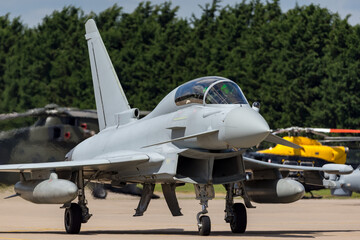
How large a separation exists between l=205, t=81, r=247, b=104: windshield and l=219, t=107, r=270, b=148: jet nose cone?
1.86 ft

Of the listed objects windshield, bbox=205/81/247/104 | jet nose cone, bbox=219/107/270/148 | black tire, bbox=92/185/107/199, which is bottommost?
black tire, bbox=92/185/107/199

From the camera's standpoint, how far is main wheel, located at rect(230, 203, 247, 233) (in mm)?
14453

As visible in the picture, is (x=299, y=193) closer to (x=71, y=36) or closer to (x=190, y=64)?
(x=190, y=64)

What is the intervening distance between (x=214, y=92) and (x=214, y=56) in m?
47.0

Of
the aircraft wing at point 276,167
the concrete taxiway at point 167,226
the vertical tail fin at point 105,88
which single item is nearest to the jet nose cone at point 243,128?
the concrete taxiway at point 167,226

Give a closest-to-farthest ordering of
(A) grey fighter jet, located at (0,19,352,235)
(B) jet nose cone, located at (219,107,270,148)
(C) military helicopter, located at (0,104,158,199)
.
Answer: (B) jet nose cone, located at (219,107,270,148), (A) grey fighter jet, located at (0,19,352,235), (C) military helicopter, located at (0,104,158,199)

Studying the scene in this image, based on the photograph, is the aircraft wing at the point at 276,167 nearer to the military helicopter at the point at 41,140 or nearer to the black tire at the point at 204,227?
the black tire at the point at 204,227

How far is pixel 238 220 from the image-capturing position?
14492 mm

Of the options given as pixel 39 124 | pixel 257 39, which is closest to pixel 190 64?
pixel 257 39

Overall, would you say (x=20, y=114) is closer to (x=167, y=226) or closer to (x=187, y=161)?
(x=167, y=226)

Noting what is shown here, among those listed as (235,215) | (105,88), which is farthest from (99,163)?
(105,88)

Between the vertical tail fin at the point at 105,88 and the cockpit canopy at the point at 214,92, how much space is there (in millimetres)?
3906

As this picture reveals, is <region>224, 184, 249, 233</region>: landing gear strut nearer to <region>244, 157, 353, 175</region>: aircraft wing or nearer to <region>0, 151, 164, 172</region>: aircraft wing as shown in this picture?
<region>244, 157, 353, 175</region>: aircraft wing

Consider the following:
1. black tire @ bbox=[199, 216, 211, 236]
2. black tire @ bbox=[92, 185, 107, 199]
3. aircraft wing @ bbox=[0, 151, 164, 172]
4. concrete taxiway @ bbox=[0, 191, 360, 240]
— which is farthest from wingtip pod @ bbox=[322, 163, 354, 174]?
black tire @ bbox=[92, 185, 107, 199]
